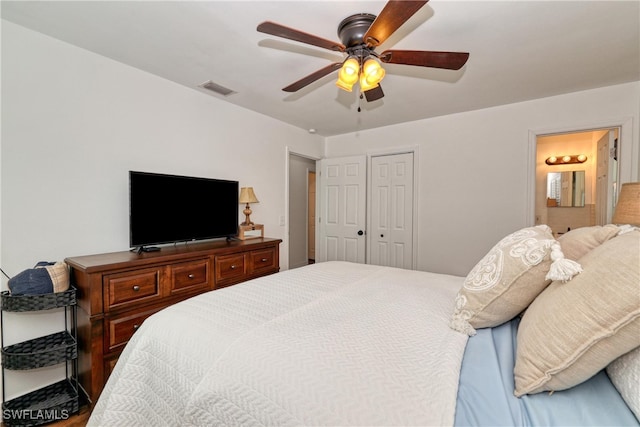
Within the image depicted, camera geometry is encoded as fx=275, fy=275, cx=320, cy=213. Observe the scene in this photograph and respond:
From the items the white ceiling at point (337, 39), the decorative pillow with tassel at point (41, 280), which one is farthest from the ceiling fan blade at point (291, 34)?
the decorative pillow with tassel at point (41, 280)

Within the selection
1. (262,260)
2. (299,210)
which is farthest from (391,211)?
(262,260)

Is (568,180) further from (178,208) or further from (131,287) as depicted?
(131,287)

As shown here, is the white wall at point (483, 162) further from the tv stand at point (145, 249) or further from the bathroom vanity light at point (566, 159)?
the tv stand at point (145, 249)

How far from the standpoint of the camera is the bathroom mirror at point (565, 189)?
402 cm

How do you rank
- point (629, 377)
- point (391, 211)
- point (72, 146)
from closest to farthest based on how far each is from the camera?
point (629, 377)
point (72, 146)
point (391, 211)

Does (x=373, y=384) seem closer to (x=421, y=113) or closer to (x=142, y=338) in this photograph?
(x=142, y=338)

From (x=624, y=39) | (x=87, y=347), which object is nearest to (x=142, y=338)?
(x=87, y=347)

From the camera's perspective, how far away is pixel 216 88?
2752 mm

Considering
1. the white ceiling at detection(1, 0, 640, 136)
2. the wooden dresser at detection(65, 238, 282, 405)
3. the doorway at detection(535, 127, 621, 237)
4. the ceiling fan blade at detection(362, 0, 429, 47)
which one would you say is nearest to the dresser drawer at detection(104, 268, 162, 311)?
the wooden dresser at detection(65, 238, 282, 405)

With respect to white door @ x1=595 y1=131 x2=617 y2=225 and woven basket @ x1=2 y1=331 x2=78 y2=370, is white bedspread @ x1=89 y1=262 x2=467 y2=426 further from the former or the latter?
white door @ x1=595 y1=131 x2=617 y2=225

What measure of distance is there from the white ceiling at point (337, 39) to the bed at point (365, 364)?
1491 mm

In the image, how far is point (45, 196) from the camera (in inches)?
75.6

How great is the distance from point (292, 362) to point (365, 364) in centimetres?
23

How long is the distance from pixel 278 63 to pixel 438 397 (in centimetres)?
240
